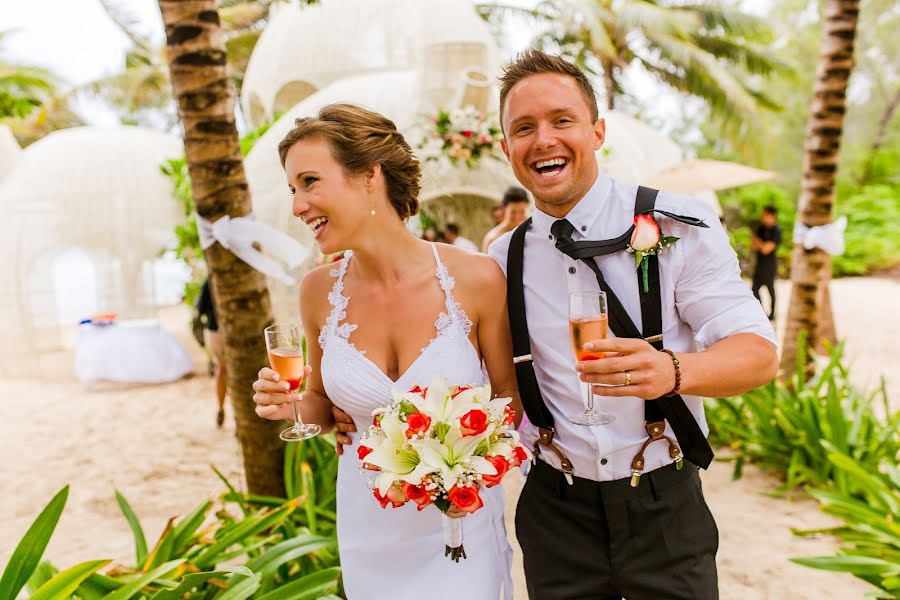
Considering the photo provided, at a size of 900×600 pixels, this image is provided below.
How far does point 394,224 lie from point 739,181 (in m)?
8.50

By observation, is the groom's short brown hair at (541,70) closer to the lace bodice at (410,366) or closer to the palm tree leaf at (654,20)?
the lace bodice at (410,366)

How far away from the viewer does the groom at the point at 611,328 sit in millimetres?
1910

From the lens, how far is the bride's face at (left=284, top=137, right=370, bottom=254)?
2.13 metres

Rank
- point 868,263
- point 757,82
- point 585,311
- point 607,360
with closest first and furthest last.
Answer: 1. point 607,360
2. point 585,311
3. point 868,263
4. point 757,82

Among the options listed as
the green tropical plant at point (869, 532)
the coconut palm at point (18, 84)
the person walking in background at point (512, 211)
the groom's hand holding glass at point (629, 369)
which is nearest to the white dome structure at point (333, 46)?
the coconut palm at point (18, 84)

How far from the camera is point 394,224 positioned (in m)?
2.37

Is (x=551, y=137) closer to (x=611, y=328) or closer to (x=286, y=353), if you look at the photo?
(x=611, y=328)

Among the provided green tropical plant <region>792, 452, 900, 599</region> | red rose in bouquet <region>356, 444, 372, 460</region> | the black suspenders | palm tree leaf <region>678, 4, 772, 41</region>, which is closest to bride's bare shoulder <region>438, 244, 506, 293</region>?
the black suspenders

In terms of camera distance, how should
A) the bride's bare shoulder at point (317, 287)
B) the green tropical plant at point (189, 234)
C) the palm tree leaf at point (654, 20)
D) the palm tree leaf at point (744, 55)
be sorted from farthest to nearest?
1. the palm tree leaf at point (744, 55)
2. the palm tree leaf at point (654, 20)
3. the green tropical plant at point (189, 234)
4. the bride's bare shoulder at point (317, 287)

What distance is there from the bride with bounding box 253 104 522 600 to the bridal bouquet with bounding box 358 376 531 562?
43cm

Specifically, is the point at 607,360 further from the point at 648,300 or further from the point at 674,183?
the point at 674,183

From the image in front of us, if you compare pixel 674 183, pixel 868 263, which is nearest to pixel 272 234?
pixel 674 183

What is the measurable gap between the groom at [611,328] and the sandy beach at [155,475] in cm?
203

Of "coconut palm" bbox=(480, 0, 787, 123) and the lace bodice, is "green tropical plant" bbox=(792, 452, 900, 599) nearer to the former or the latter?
the lace bodice
